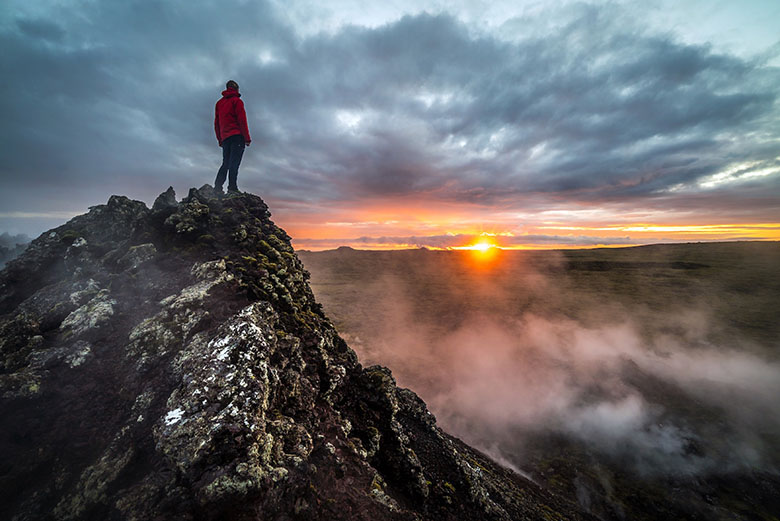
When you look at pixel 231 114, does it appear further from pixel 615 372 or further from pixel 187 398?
pixel 615 372

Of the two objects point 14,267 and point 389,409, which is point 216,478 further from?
point 14,267

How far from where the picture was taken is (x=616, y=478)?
25.7 m

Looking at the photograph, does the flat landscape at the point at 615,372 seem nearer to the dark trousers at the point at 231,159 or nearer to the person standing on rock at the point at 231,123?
the dark trousers at the point at 231,159

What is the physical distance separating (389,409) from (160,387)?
7.55m

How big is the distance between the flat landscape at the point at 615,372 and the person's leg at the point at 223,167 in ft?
112

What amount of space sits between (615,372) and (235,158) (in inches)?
2422

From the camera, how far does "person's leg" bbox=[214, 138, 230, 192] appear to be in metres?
14.9

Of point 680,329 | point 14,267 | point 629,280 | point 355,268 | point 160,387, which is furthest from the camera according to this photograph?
point 355,268

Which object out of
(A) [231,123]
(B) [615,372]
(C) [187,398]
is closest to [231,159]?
(A) [231,123]

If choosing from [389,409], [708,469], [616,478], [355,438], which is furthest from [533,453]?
[355,438]

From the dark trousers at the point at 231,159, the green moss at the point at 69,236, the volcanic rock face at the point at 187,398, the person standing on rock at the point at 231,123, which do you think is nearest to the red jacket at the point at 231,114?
the person standing on rock at the point at 231,123

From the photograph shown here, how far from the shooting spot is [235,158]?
51.4 ft

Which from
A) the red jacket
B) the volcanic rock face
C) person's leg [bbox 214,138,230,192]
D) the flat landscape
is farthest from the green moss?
the flat landscape

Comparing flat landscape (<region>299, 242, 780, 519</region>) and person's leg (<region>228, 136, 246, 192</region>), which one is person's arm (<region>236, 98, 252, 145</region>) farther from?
flat landscape (<region>299, 242, 780, 519</region>)
